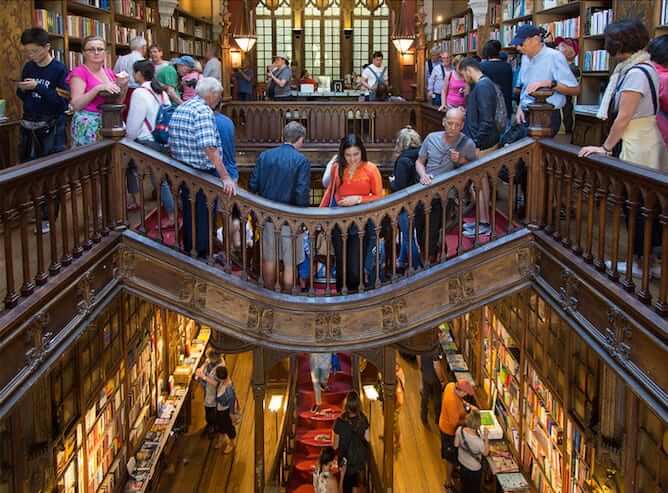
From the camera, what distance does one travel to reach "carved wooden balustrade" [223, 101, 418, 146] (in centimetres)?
1077

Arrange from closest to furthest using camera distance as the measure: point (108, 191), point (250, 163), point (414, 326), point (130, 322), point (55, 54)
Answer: point (108, 191) < point (414, 326) < point (130, 322) < point (55, 54) < point (250, 163)

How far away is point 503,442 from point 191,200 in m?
4.29

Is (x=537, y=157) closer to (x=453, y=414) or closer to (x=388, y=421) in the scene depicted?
(x=388, y=421)

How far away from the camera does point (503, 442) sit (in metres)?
7.65

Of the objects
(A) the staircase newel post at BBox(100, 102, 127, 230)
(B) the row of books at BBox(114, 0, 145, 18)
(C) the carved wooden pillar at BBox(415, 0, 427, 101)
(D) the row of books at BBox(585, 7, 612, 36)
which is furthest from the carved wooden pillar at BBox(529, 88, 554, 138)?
(B) the row of books at BBox(114, 0, 145, 18)

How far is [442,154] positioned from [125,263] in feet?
6.35

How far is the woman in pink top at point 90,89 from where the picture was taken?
4780mm

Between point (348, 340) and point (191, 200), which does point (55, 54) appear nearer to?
point (191, 200)

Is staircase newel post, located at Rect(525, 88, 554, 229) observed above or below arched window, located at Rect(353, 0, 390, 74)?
below

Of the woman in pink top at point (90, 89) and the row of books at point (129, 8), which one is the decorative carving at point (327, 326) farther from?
the row of books at point (129, 8)

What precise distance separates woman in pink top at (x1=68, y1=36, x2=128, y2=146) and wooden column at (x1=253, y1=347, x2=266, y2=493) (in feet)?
6.36

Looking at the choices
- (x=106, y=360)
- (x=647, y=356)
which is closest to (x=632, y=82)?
(x=647, y=356)

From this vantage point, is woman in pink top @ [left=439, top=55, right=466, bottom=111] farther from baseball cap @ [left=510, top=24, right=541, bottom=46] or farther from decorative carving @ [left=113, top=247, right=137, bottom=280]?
decorative carving @ [left=113, top=247, right=137, bottom=280]

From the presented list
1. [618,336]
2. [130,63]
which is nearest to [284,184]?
[618,336]
